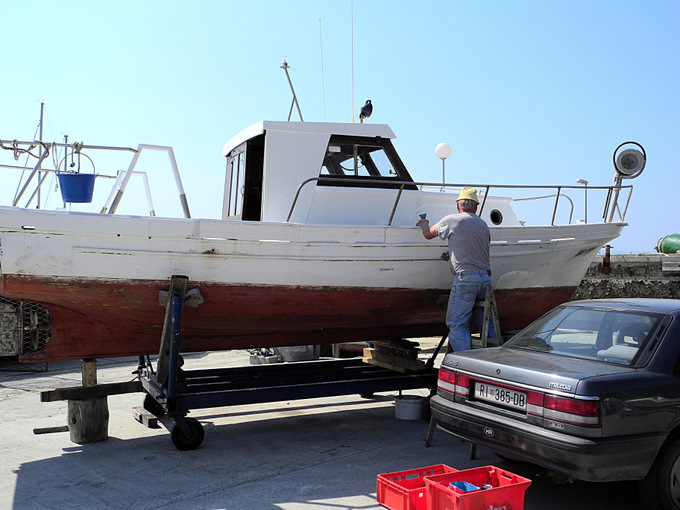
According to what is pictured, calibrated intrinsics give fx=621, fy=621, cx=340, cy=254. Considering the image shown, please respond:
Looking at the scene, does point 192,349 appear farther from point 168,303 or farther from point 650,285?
point 650,285

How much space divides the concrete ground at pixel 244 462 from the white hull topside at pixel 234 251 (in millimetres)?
1431

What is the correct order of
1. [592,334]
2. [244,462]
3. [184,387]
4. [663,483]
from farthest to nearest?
[184,387] < [244,462] < [592,334] < [663,483]

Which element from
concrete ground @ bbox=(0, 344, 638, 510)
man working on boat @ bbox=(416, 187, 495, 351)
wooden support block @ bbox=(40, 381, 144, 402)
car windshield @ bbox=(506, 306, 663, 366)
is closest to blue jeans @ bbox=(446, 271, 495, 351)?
man working on boat @ bbox=(416, 187, 495, 351)

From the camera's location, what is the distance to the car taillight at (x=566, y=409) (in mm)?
3203

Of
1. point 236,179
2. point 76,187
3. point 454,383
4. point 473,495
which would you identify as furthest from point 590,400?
point 236,179

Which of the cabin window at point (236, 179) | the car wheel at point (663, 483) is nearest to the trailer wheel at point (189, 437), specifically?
the cabin window at point (236, 179)

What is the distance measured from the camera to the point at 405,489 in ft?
11.3

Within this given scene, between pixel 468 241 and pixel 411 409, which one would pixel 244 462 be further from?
pixel 468 241

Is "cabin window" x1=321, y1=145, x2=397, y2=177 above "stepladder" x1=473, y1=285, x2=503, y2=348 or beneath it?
above

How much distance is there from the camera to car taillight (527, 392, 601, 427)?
3.20m

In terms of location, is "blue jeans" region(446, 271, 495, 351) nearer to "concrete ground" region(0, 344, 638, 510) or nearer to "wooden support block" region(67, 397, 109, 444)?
"concrete ground" region(0, 344, 638, 510)

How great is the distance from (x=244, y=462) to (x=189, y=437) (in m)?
0.56

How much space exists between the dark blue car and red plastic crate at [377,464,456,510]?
15.5 inches

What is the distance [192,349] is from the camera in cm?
607
